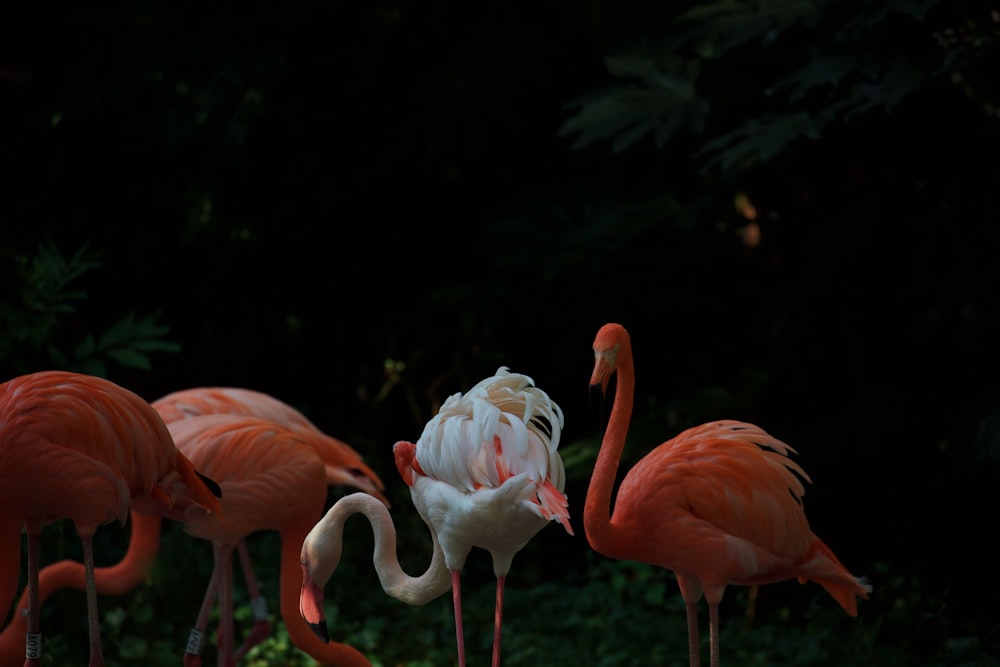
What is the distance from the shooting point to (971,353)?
452 cm

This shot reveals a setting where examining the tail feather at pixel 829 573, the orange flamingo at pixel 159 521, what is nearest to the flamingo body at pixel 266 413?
the orange flamingo at pixel 159 521

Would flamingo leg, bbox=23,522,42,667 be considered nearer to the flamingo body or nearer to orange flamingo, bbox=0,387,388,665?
orange flamingo, bbox=0,387,388,665

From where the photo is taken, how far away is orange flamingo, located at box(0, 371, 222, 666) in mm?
3377

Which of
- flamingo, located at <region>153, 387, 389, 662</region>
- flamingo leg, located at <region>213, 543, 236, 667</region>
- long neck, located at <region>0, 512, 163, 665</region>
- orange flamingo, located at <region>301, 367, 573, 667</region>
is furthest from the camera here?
flamingo, located at <region>153, 387, 389, 662</region>

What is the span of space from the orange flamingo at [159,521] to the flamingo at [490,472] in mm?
788

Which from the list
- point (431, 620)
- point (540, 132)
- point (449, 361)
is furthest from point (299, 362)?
point (431, 620)

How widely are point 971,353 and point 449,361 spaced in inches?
122

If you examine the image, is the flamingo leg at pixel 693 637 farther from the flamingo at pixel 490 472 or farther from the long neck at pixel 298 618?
the long neck at pixel 298 618

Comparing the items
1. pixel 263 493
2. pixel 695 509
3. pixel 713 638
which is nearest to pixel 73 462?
pixel 263 493

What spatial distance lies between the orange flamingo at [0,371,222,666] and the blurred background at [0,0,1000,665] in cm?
105

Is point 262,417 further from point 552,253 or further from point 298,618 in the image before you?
point 552,253

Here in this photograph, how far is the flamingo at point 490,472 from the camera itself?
3.17 m

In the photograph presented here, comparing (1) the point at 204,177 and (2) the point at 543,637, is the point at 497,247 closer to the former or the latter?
(1) the point at 204,177

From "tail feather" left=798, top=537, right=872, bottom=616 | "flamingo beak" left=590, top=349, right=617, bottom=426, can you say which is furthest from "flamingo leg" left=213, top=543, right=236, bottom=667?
"tail feather" left=798, top=537, right=872, bottom=616
